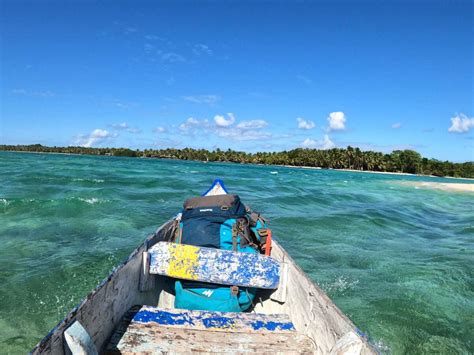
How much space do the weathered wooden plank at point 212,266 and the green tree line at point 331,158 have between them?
125 metres

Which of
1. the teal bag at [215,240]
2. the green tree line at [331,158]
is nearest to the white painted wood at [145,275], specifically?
the teal bag at [215,240]

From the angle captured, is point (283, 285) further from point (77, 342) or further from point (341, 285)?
point (341, 285)

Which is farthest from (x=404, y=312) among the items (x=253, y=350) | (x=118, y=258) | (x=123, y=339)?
(x=118, y=258)

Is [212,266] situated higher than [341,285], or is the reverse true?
[212,266]

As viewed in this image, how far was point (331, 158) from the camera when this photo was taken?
133m

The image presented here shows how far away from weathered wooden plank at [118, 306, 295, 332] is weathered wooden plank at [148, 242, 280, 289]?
46 cm

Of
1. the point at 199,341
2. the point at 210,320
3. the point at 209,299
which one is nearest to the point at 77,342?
the point at 199,341

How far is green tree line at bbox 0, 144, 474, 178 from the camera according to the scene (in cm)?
11419

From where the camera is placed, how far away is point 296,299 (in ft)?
12.3

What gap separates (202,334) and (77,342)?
1331 mm

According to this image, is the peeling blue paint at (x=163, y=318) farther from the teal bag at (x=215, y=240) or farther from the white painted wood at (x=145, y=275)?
the teal bag at (x=215, y=240)

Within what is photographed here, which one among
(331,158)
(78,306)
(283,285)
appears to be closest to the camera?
(78,306)

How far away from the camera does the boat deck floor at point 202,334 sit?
2975mm

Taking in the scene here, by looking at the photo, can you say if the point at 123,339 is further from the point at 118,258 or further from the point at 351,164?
the point at 351,164
